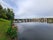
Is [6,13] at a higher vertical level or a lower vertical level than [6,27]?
higher

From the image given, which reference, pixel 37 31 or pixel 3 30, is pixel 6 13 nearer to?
pixel 3 30

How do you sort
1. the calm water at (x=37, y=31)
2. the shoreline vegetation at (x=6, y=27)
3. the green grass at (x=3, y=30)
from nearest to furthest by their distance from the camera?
the green grass at (x=3, y=30) → the shoreline vegetation at (x=6, y=27) → the calm water at (x=37, y=31)

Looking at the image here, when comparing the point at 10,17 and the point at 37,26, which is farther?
the point at 37,26

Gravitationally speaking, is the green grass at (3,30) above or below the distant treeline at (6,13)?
below

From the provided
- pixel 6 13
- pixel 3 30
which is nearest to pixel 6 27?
pixel 3 30

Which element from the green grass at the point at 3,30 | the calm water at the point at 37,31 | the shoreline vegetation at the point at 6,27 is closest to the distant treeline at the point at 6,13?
the shoreline vegetation at the point at 6,27

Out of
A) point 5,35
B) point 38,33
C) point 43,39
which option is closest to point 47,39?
point 43,39

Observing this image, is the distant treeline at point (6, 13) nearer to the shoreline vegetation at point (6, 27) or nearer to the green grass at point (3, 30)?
the shoreline vegetation at point (6, 27)

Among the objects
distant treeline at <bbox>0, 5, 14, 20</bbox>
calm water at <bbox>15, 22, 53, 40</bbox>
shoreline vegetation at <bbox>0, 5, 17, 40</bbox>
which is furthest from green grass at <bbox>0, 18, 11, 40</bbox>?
calm water at <bbox>15, 22, 53, 40</bbox>

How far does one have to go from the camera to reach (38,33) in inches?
502

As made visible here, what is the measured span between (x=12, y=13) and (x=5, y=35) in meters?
2.28

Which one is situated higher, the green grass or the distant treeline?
the distant treeline

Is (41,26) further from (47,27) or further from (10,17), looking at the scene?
(10,17)

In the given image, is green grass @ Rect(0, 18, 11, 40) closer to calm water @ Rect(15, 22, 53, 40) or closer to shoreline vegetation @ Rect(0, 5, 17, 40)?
shoreline vegetation @ Rect(0, 5, 17, 40)
